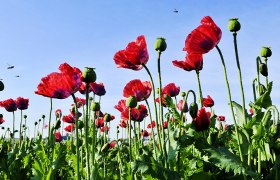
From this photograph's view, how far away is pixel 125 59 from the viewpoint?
2.62 metres

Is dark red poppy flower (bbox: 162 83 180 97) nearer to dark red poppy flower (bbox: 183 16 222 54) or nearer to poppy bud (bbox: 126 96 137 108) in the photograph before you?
poppy bud (bbox: 126 96 137 108)

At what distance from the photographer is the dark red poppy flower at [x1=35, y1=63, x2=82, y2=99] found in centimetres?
227

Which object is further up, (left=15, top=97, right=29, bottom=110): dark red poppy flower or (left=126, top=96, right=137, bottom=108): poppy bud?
(left=15, top=97, right=29, bottom=110): dark red poppy flower

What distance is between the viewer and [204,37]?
223cm

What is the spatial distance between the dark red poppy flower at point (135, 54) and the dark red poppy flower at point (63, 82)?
39 cm

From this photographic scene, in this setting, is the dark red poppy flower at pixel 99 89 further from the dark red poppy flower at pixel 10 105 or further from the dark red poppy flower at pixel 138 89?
the dark red poppy flower at pixel 10 105

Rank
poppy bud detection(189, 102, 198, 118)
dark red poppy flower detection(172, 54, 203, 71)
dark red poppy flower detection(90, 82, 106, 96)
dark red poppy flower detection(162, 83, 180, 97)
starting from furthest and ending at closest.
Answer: dark red poppy flower detection(162, 83, 180, 97)
dark red poppy flower detection(90, 82, 106, 96)
dark red poppy flower detection(172, 54, 203, 71)
poppy bud detection(189, 102, 198, 118)

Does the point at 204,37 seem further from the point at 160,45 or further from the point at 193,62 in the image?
the point at 193,62

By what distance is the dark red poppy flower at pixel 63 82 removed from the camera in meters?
2.27

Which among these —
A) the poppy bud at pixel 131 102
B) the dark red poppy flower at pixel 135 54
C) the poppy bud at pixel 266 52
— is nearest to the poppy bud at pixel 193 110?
the dark red poppy flower at pixel 135 54

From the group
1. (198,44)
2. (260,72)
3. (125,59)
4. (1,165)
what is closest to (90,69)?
(125,59)

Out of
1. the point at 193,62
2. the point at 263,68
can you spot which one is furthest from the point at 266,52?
the point at 193,62

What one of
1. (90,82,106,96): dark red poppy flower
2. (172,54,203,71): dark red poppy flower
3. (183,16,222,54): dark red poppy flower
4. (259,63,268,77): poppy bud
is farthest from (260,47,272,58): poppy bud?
(90,82,106,96): dark red poppy flower

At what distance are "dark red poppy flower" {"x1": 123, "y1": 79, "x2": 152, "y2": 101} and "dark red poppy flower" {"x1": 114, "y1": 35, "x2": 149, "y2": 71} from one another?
34 cm
